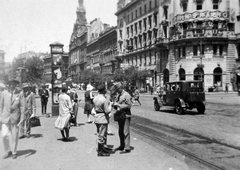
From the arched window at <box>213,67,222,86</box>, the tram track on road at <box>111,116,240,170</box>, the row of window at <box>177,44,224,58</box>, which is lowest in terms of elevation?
the tram track on road at <box>111,116,240,170</box>

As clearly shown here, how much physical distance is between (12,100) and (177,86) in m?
11.4

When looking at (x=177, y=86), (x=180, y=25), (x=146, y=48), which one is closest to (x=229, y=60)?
(x=180, y=25)

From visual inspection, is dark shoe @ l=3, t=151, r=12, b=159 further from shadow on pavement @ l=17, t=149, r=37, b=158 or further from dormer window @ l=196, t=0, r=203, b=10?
dormer window @ l=196, t=0, r=203, b=10

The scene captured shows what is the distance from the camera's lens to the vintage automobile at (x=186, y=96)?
1516 centimetres

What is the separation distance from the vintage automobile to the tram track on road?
17.2 ft

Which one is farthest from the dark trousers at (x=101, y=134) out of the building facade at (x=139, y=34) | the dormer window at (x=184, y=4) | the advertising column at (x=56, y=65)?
the building facade at (x=139, y=34)

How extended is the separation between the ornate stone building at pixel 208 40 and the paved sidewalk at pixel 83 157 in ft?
115

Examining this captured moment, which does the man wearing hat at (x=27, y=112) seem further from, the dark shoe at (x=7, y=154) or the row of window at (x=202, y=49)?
the row of window at (x=202, y=49)

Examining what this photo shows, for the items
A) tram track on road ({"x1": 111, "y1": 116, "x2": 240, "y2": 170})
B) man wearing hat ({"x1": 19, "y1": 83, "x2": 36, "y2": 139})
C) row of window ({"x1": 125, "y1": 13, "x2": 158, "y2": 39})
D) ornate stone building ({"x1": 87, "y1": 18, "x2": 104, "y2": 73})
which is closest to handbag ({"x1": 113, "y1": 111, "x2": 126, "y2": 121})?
tram track on road ({"x1": 111, "y1": 116, "x2": 240, "y2": 170})

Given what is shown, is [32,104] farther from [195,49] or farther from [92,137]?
[195,49]

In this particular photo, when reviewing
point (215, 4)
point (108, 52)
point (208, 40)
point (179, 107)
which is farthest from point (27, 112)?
point (108, 52)

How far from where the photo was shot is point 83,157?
6363 millimetres

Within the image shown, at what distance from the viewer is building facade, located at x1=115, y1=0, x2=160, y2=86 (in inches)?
1938

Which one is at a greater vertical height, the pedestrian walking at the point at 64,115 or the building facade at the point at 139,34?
the building facade at the point at 139,34
